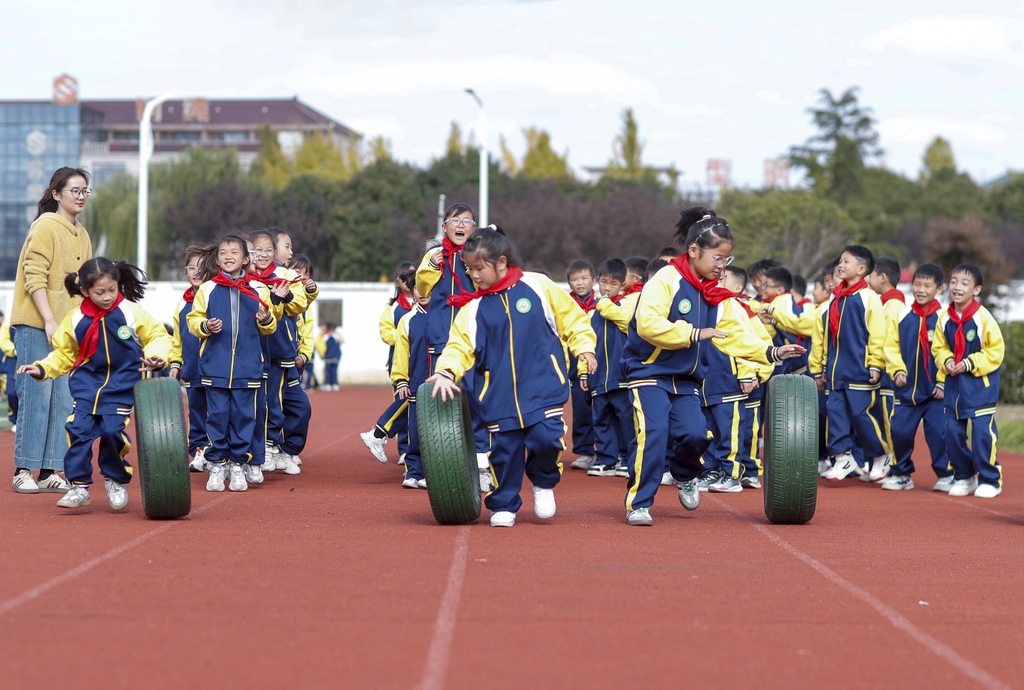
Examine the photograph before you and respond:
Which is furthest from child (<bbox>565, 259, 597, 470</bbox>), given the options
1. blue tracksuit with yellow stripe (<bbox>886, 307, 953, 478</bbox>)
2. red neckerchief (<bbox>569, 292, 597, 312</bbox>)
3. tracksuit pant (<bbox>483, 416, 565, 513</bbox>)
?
tracksuit pant (<bbox>483, 416, 565, 513</bbox>)

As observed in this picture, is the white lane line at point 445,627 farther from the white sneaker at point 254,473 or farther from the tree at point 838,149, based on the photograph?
the tree at point 838,149

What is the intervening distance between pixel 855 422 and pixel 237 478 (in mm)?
5306

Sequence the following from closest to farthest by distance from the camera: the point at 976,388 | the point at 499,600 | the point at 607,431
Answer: the point at 499,600, the point at 976,388, the point at 607,431

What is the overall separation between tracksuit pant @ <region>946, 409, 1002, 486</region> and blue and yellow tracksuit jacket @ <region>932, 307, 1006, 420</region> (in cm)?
8

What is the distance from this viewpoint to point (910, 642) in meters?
4.31

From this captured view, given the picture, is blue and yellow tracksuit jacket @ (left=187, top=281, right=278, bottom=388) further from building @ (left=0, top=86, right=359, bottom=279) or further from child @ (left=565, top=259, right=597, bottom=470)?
building @ (left=0, top=86, right=359, bottom=279)

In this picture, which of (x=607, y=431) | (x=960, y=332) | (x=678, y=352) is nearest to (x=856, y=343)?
(x=960, y=332)

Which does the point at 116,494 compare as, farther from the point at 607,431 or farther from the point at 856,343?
the point at 856,343

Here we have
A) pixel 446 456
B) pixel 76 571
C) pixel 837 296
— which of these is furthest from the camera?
pixel 837 296

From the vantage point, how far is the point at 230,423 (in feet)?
28.2

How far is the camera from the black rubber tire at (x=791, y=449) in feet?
22.8

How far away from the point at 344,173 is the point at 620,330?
2455 inches

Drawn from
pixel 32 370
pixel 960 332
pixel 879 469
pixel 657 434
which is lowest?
pixel 879 469

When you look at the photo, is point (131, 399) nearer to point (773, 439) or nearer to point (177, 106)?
point (773, 439)
